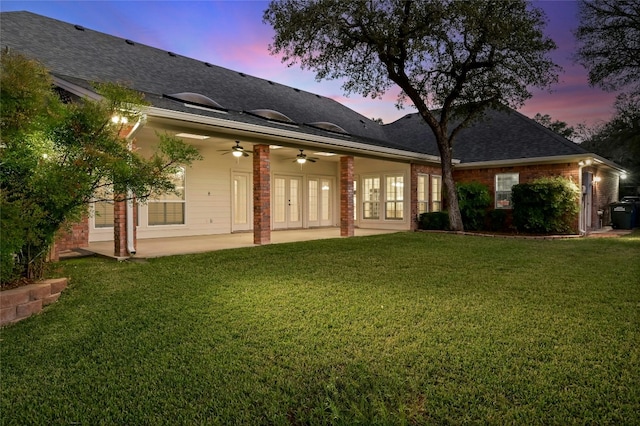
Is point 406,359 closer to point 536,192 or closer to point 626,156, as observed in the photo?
point 536,192

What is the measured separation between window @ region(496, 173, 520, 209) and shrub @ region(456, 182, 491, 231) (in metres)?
0.78

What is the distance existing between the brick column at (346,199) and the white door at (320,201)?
3.38 metres

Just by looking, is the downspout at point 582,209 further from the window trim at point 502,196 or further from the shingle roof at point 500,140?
the window trim at point 502,196

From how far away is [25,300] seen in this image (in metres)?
3.97

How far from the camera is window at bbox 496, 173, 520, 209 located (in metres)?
14.4

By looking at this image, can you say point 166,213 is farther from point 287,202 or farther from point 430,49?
point 430,49

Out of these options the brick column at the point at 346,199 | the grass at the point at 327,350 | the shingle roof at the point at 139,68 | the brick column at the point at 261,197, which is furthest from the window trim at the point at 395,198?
the grass at the point at 327,350

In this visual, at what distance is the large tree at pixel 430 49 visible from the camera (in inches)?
445

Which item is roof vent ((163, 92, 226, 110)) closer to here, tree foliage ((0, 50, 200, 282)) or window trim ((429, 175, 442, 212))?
tree foliage ((0, 50, 200, 282))

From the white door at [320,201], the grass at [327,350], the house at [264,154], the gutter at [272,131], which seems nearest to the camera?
the grass at [327,350]

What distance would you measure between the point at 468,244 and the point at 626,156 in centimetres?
2724

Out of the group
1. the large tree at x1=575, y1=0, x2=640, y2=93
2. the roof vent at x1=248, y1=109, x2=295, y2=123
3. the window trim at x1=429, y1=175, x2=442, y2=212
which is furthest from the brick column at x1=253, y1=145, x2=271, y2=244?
the large tree at x1=575, y1=0, x2=640, y2=93

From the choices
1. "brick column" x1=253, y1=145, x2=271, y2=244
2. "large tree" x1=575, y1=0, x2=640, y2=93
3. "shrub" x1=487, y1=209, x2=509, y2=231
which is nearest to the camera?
"brick column" x1=253, y1=145, x2=271, y2=244

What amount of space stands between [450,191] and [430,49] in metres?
4.52
